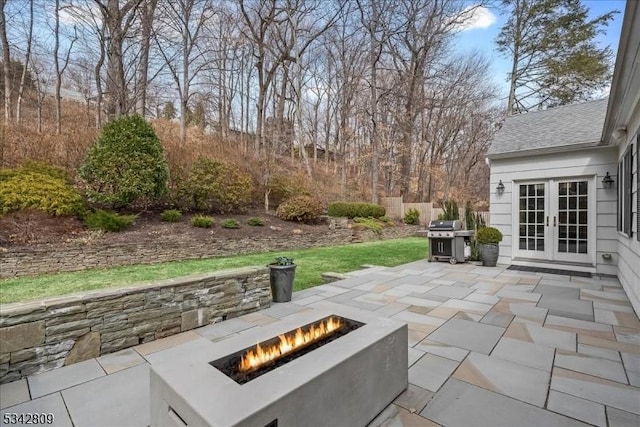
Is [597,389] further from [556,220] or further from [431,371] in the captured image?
[556,220]

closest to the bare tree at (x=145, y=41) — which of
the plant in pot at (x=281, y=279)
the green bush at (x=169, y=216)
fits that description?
the green bush at (x=169, y=216)

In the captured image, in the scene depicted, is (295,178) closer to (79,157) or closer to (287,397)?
(79,157)

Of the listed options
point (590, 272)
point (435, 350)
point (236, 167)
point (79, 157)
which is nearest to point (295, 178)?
point (236, 167)

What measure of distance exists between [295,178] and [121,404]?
10901 millimetres

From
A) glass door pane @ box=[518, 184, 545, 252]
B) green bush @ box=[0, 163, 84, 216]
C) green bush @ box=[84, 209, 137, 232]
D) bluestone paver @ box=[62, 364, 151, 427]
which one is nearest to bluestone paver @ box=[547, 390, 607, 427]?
bluestone paver @ box=[62, 364, 151, 427]

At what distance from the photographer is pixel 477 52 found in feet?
52.0

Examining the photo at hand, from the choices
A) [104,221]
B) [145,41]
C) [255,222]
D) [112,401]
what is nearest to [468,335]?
[112,401]

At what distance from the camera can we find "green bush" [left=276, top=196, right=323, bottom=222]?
1048 cm

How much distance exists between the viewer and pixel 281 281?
408 cm

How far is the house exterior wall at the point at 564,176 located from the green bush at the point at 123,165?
26.7 feet

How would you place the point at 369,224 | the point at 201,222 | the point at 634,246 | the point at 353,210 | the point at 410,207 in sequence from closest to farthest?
the point at 634,246 → the point at 201,222 → the point at 369,224 → the point at 353,210 → the point at 410,207

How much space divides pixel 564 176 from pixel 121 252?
8888mm

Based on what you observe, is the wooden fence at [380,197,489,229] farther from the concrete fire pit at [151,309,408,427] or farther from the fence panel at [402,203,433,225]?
the concrete fire pit at [151,309,408,427]

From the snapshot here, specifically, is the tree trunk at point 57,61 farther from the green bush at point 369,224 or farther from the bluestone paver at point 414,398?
the bluestone paver at point 414,398
